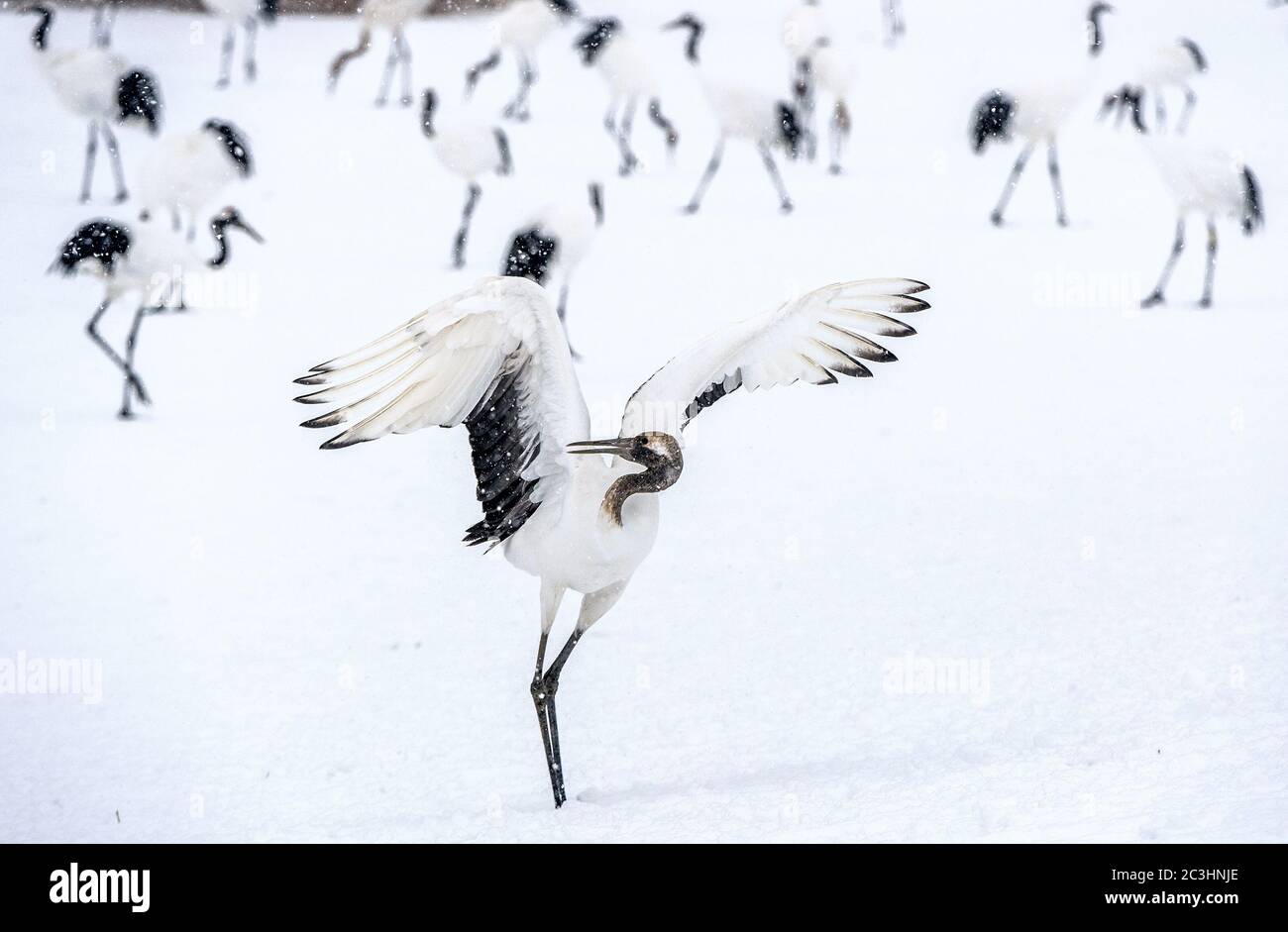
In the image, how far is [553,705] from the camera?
11.5ft

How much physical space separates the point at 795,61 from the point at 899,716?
6371mm

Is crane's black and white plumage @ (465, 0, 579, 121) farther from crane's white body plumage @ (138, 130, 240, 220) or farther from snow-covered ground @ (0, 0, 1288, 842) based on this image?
crane's white body plumage @ (138, 130, 240, 220)

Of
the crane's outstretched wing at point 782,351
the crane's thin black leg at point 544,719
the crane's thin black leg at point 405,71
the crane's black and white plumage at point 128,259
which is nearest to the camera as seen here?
the crane's outstretched wing at point 782,351

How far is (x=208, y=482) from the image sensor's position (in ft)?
18.5

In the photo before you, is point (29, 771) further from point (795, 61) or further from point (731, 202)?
point (795, 61)

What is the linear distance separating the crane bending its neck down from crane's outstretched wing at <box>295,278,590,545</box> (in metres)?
0.11

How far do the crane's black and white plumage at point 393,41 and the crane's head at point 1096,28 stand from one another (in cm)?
458

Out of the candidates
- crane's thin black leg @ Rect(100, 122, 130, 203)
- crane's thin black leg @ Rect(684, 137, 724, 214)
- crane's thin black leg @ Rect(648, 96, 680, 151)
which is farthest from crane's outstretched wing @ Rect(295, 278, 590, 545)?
crane's thin black leg @ Rect(648, 96, 680, 151)

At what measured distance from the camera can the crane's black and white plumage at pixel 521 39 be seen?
9547 mm

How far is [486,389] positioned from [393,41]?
7.83 meters

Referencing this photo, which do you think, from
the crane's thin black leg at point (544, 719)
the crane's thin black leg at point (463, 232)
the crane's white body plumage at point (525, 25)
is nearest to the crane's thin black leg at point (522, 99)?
the crane's white body plumage at point (525, 25)

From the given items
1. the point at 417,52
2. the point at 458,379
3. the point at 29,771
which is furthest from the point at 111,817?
the point at 417,52

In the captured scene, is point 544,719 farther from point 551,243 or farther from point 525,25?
point 525,25

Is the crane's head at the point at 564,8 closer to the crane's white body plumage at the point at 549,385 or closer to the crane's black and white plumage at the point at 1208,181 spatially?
the crane's black and white plumage at the point at 1208,181
